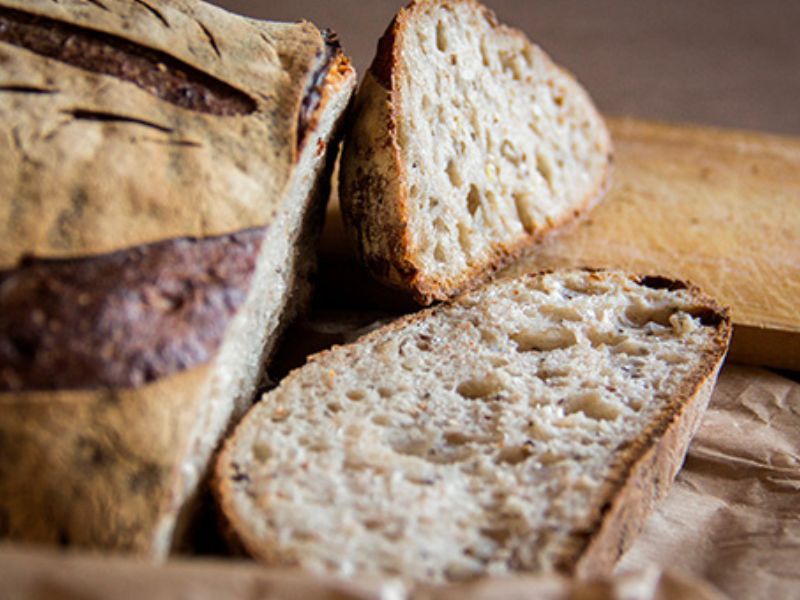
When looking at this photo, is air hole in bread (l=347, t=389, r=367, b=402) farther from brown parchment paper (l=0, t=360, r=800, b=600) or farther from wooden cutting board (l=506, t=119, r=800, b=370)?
wooden cutting board (l=506, t=119, r=800, b=370)

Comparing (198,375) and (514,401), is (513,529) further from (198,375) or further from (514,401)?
(198,375)

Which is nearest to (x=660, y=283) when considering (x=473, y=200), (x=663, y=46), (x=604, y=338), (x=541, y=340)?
(x=604, y=338)

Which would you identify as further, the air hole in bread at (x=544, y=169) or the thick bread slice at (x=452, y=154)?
the air hole in bread at (x=544, y=169)

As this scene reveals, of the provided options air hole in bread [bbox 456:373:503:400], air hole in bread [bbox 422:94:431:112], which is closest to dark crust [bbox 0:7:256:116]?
air hole in bread [bbox 422:94:431:112]

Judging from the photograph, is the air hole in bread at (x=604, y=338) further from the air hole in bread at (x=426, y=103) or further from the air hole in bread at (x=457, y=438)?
the air hole in bread at (x=426, y=103)

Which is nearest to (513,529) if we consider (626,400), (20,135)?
(626,400)

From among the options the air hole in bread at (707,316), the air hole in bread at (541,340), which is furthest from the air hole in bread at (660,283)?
the air hole in bread at (541,340)

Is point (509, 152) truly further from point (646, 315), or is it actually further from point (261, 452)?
point (261, 452)
